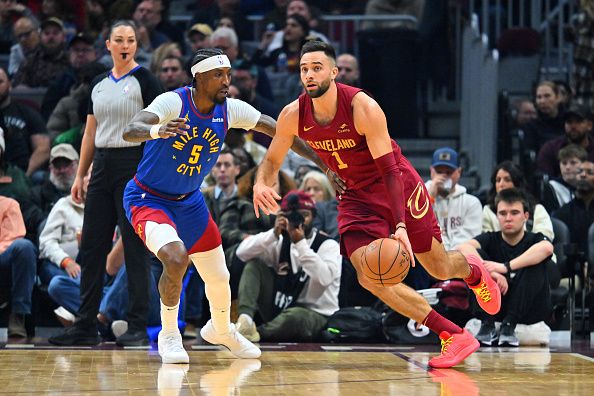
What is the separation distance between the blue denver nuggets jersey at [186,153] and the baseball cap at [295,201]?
6.75ft

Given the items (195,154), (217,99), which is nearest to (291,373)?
(195,154)

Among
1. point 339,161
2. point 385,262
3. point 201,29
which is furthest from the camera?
point 201,29

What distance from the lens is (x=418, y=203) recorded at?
7.67m

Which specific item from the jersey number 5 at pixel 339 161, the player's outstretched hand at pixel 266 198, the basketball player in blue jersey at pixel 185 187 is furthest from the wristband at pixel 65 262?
the jersey number 5 at pixel 339 161

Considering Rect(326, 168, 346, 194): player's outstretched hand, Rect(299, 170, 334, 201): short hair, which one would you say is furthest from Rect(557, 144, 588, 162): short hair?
Rect(326, 168, 346, 194): player's outstretched hand

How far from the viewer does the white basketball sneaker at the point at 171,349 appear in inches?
297

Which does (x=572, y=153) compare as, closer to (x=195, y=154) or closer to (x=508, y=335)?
(x=508, y=335)

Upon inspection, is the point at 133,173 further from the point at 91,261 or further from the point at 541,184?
the point at 541,184

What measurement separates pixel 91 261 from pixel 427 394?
11.5 feet

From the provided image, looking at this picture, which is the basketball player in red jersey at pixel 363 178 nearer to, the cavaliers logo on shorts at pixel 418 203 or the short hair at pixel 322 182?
the cavaliers logo on shorts at pixel 418 203

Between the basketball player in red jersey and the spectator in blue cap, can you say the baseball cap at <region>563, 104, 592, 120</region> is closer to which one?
the spectator in blue cap

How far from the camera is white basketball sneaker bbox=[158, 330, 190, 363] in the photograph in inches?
297

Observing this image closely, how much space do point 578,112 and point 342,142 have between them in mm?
5448

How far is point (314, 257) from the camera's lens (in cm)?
965
